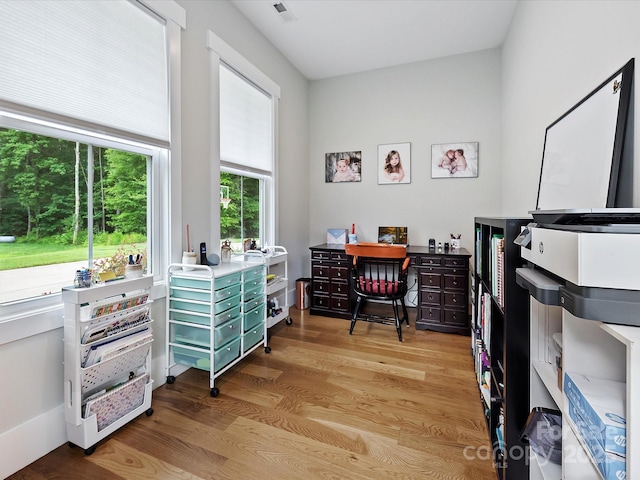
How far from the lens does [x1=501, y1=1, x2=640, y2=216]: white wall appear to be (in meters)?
1.19

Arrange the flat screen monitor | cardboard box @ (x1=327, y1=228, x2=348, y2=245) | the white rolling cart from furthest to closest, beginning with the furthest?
cardboard box @ (x1=327, y1=228, x2=348, y2=245)
the white rolling cart
the flat screen monitor

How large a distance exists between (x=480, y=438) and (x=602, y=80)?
6.06 ft

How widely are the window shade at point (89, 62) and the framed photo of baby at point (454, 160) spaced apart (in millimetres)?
3005

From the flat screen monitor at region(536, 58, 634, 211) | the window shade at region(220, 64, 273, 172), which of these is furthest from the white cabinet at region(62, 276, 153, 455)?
the flat screen monitor at region(536, 58, 634, 211)

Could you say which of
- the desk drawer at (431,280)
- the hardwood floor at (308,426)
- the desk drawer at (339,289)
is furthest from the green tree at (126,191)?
the desk drawer at (431,280)

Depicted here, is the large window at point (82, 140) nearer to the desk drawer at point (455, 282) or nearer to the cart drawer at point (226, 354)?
the cart drawer at point (226, 354)

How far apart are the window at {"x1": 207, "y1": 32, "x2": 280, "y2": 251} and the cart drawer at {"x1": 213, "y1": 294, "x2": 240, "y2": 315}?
2.58 feet

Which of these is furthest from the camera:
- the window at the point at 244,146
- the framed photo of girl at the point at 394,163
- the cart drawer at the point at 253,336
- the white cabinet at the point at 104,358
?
the framed photo of girl at the point at 394,163

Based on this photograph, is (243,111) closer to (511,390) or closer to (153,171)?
Answer: (153,171)

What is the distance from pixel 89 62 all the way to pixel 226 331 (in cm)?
Result: 186

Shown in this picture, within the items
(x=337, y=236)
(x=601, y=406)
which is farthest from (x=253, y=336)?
(x=601, y=406)

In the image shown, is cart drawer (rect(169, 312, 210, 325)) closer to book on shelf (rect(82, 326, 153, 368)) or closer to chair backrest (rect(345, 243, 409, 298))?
book on shelf (rect(82, 326, 153, 368))

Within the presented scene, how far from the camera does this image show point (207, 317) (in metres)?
2.06

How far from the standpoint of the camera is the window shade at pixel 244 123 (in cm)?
278
